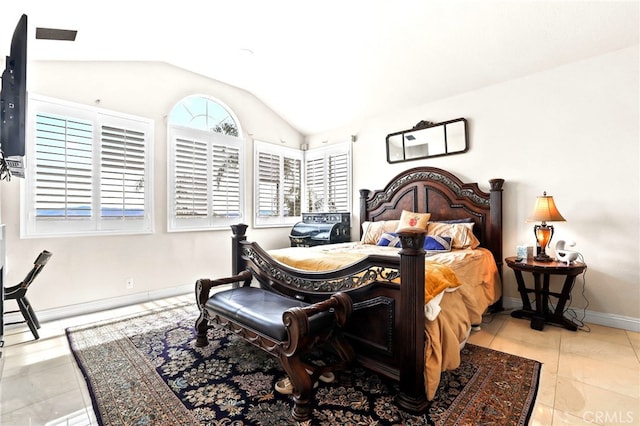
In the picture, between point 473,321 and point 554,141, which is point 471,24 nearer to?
point 554,141

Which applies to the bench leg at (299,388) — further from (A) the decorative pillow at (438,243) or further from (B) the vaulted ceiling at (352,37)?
(B) the vaulted ceiling at (352,37)

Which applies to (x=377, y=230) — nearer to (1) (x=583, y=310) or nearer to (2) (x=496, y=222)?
(2) (x=496, y=222)

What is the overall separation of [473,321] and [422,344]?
43.0 inches

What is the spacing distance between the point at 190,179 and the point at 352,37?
2.69 meters

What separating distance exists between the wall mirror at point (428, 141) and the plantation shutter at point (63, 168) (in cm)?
378

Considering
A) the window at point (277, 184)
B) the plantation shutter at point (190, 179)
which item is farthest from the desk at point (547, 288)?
the plantation shutter at point (190, 179)

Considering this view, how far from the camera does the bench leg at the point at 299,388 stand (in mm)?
1563

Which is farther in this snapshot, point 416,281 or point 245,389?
point 245,389

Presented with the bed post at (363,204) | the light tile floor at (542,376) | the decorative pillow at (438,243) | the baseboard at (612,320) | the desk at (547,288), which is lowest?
the light tile floor at (542,376)

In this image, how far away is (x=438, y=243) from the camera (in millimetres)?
3180

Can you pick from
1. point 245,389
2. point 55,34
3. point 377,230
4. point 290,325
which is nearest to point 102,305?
point 245,389

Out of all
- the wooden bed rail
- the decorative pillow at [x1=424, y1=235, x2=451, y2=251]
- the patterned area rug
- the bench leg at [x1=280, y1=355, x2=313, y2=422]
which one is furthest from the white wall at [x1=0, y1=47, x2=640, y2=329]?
the bench leg at [x1=280, y1=355, x2=313, y2=422]

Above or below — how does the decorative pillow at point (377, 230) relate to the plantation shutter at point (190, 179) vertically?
below

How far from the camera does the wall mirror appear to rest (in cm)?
379
